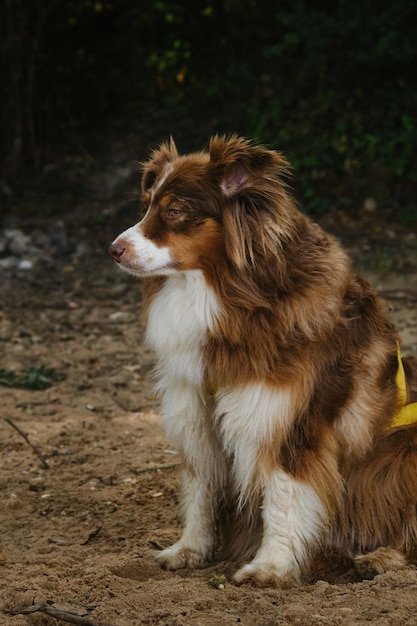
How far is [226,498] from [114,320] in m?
4.09

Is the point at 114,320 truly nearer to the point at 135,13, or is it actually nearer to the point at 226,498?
the point at 226,498

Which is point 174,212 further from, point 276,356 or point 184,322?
point 276,356

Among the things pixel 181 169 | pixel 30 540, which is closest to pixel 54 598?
pixel 30 540

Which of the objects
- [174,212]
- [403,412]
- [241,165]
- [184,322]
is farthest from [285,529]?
[241,165]

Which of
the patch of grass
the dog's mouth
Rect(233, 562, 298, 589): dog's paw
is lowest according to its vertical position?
the patch of grass

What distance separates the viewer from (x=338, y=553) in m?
4.01

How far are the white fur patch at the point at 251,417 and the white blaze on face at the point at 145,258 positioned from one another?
57cm

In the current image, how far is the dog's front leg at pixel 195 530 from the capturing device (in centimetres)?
415

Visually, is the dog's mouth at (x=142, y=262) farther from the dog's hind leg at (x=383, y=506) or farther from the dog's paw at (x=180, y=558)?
the dog's paw at (x=180, y=558)

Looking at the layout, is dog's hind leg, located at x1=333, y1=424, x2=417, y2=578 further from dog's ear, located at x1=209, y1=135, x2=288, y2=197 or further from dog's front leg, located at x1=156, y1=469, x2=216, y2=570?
dog's ear, located at x1=209, y1=135, x2=288, y2=197

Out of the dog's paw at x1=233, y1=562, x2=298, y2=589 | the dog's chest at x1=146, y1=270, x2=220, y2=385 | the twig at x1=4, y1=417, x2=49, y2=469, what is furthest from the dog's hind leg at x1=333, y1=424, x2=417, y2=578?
the twig at x1=4, y1=417, x2=49, y2=469

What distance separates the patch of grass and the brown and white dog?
283cm

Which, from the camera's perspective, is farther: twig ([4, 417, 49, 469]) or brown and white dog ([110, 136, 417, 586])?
twig ([4, 417, 49, 469])

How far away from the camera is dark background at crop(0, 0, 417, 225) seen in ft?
35.2
